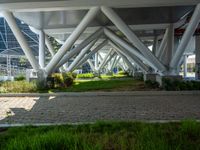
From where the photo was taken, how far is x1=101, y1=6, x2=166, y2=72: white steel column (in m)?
17.9

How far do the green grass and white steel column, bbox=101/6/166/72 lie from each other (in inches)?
443

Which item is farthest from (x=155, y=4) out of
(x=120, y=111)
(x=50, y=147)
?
(x=50, y=147)

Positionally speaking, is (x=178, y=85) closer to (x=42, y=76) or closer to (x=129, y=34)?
(x=129, y=34)

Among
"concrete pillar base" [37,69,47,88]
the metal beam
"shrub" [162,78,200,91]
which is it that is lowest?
"shrub" [162,78,200,91]

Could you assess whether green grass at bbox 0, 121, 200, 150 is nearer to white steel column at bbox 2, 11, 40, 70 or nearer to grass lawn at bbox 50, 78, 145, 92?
grass lawn at bbox 50, 78, 145, 92

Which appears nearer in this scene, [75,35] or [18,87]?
[18,87]

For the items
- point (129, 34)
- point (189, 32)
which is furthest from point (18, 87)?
point (189, 32)

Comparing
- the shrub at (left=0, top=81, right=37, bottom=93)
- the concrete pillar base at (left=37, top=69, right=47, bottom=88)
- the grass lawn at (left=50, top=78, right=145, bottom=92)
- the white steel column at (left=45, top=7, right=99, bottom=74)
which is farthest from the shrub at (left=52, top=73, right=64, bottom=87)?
the shrub at (left=0, top=81, right=37, bottom=93)

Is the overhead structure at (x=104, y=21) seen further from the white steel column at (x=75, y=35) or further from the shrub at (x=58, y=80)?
the shrub at (x=58, y=80)

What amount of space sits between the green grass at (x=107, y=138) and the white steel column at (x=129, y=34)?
1124 centimetres

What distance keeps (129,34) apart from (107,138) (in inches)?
518

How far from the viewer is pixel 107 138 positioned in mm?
6199

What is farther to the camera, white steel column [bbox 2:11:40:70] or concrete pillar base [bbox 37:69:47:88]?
concrete pillar base [bbox 37:69:47:88]

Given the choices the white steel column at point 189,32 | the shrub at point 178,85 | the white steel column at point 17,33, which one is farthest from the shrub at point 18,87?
the white steel column at point 189,32
